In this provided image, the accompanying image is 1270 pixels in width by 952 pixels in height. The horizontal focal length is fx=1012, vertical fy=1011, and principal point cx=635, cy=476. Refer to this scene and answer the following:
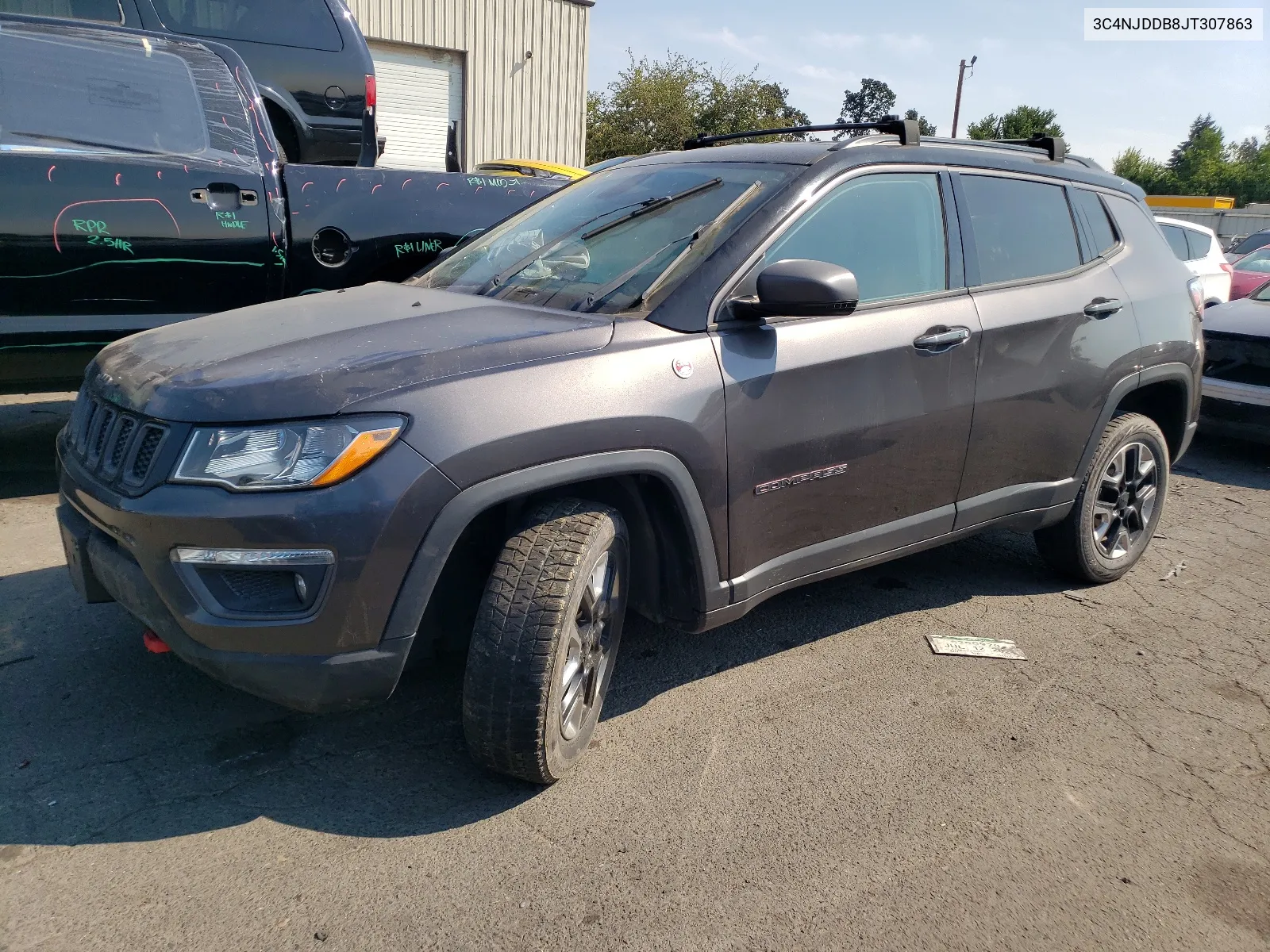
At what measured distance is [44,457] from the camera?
5.50 meters

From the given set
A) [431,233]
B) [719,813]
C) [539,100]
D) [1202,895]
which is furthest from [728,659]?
[539,100]

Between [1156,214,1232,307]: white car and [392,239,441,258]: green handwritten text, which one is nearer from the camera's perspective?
[392,239,441,258]: green handwritten text

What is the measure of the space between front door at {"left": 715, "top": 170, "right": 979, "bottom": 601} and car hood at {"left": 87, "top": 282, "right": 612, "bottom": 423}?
0.56 metres

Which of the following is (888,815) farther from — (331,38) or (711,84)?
(711,84)

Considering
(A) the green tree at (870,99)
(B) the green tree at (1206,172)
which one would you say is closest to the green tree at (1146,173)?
(B) the green tree at (1206,172)

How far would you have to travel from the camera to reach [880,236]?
11.3 ft

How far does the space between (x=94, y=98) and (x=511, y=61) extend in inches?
629

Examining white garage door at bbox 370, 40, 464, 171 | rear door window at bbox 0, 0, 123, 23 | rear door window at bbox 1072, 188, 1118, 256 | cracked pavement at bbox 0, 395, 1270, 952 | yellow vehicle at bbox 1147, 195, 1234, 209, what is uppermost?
white garage door at bbox 370, 40, 464, 171

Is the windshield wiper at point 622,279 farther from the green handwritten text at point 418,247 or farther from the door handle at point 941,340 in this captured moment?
the green handwritten text at point 418,247

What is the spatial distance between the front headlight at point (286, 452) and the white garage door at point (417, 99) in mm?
16708

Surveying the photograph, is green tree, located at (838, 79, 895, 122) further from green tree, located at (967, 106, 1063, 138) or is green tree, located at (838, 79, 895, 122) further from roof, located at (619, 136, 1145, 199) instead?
roof, located at (619, 136, 1145, 199)

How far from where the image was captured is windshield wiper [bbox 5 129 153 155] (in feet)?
Result: 14.7

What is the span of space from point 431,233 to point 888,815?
385 centimetres

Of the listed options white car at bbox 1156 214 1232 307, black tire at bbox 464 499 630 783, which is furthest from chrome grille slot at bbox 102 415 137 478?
white car at bbox 1156 214 1232 307
